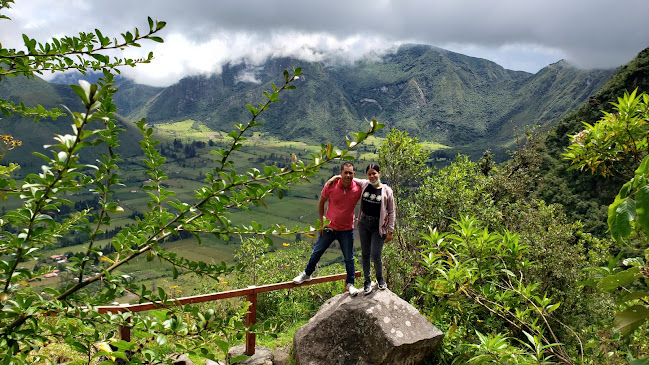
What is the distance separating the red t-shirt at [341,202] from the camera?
6.05 m

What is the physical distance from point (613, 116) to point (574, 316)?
1274 centimetres

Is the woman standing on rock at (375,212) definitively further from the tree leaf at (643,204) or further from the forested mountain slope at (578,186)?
the forested mountain slope at (578,186)

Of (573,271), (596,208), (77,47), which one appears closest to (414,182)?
(573,271)

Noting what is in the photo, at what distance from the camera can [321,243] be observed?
21.5 ft

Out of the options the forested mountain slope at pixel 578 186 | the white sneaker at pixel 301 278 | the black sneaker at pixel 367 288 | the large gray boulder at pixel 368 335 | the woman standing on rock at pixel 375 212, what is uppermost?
the woman standing on rock at pixel 375 212

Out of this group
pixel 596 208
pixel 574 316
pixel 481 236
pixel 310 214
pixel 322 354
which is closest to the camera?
pixel 481 236

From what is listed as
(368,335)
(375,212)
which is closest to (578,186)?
(375,212)

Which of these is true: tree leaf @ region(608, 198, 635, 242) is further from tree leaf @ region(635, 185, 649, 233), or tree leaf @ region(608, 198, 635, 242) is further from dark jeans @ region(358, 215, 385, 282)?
dark jeans @ region(358, 215, 385, 282)

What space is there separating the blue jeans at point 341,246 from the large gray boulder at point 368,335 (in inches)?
23.5

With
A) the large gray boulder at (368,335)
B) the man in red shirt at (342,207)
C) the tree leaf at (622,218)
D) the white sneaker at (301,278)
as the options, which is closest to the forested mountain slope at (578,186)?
the large gray boulder at (368,335)

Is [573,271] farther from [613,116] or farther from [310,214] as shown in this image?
[310,214]

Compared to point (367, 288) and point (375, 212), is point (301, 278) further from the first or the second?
point (375, 212)

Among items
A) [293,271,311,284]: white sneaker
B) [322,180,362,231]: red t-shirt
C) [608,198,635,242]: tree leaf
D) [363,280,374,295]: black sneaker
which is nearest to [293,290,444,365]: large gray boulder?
[363,280,374,295]: black sneaker

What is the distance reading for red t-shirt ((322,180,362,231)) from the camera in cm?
605
